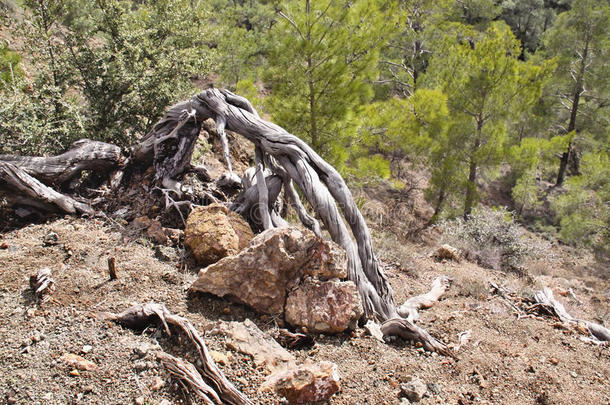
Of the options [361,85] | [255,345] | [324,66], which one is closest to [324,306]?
[255,345]

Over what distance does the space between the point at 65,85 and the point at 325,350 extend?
4.23 m

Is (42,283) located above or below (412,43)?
below

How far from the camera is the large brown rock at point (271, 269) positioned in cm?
266

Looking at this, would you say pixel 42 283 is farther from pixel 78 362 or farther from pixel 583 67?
pixel 583 67

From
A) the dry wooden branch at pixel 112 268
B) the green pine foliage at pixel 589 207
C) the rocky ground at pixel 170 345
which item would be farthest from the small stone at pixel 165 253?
the green pine foliage at pixel 589 207

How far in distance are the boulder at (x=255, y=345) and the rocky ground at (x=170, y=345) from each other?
0.03 m

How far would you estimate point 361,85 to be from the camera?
26.6 ft

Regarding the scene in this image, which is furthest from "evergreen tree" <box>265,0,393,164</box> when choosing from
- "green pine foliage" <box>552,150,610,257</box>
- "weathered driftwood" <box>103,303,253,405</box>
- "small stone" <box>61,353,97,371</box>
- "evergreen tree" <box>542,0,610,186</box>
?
"evergreen tree" <box>542,0,610,186</box>

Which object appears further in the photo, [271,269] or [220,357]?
[271,269]

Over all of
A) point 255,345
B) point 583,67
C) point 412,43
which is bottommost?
point 255,345

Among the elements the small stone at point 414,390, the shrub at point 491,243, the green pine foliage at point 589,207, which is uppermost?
the small stone at point 414,390

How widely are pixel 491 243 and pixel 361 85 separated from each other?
3865 mm

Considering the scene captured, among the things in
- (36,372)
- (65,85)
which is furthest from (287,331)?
(65,85)

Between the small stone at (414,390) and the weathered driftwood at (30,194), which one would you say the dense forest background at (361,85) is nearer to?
the weathered driftwood at (30,194)
